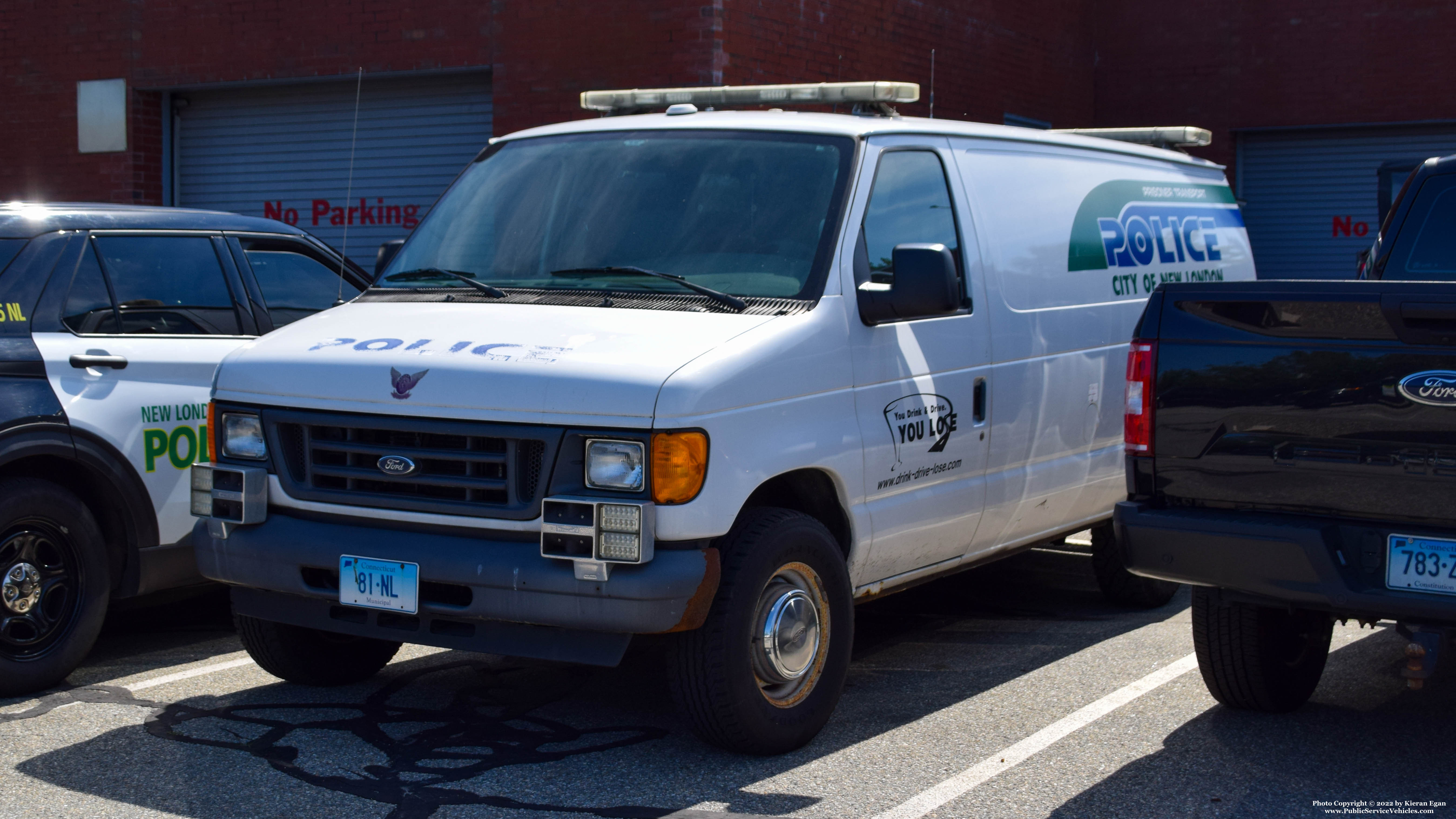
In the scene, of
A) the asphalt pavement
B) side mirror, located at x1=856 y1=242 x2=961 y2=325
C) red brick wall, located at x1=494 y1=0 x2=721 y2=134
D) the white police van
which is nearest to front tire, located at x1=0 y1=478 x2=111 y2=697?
the asphalt pavement

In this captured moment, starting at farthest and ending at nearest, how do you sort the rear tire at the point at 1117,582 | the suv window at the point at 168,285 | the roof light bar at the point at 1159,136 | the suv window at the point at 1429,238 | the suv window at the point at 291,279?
the roof light bar at the point at 1159,136 → the rear tire at the point at 1117,582 → the suv window at the point at 291,279 → the suv window at the point at 1429,238 → the suv window at the point at 168,285

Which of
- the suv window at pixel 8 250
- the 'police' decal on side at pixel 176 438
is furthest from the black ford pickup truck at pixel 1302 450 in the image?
the suv window at pixel 8 250

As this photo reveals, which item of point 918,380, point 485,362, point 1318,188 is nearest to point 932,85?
point 918,380

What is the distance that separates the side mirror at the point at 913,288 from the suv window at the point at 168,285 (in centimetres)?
300

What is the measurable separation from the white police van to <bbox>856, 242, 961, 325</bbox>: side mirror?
0.01 meters

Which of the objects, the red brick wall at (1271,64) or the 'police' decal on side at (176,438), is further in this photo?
the red brick wall at (1271,64)

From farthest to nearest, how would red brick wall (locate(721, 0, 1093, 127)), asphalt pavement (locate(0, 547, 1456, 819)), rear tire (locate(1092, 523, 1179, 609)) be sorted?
red brick wall (locate(721, 0, 1093, 127)), rear tire (locate(1092, 523, 1179, 609)), asphalt pavement (locate(0, 547, 1456, 819))

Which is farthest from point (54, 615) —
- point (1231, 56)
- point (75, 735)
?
point (1231, 56)

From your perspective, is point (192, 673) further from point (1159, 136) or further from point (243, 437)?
point (1159, 136)

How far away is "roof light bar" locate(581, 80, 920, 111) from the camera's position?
6.07 metres

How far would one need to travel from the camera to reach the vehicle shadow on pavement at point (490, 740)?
4512 mm

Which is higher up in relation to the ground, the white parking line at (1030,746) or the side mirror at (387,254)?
the side mirror at (387,254)

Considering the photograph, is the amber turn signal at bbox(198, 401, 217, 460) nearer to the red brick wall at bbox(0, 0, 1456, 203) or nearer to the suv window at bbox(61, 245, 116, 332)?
the suv window at bbox(61, 245, 116, 332)

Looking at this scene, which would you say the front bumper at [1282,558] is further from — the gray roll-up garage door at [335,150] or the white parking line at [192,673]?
the gray roll-up garage door at [335,150]
